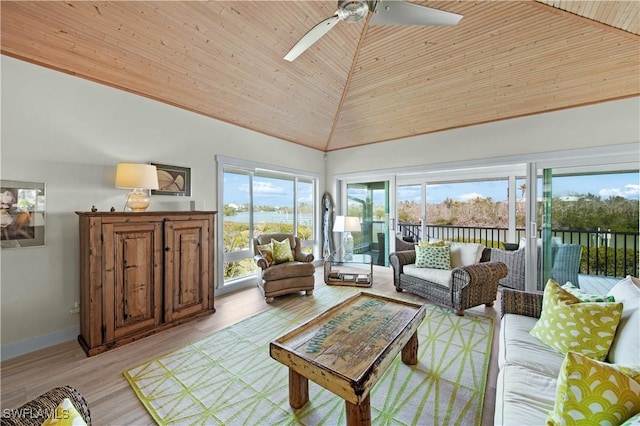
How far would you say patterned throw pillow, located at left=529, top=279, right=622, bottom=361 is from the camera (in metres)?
1.52

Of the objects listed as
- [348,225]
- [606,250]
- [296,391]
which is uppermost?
[348,225]

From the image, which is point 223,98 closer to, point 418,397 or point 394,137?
point 394,137

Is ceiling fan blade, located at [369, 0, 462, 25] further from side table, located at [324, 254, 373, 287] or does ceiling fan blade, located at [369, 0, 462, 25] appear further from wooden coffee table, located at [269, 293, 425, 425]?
side table, located at [324, 254, 373, 287]

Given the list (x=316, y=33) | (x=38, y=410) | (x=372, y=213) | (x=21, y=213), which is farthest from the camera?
(x=372, y=213)

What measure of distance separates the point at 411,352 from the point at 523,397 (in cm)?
98

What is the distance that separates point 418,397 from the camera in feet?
5.95

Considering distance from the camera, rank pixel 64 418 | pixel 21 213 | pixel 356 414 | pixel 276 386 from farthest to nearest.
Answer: pixel 21 213, pixel 276 386, pixel 356 414, pixel 64 418

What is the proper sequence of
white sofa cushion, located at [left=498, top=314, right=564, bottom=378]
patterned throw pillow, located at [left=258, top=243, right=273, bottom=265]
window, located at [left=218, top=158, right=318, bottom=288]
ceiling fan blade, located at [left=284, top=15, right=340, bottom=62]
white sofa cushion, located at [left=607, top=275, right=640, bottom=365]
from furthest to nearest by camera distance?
1. window, located at [left=218, top=158, right=318, bottom=288]
2. patterned throw pillow, located at [left=258, top=243, right=273, bottom=265]
3. ceiling fan blade, located at [left=284, top=15, right=340, bottom=62]
4. white sofa cushion, located at [left=498, top=314, right=564, bottom=378]
5. white sofa cushion, located at [left=607, top=275, right=640, bottom=365]

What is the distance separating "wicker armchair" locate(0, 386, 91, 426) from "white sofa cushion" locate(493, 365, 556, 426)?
1.79 m

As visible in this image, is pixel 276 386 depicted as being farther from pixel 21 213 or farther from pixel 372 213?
pixel 372 213

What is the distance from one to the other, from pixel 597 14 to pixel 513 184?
8.37ft

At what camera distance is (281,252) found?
3.99m

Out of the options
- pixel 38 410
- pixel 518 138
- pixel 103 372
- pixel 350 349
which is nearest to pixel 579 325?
pixel 350 349

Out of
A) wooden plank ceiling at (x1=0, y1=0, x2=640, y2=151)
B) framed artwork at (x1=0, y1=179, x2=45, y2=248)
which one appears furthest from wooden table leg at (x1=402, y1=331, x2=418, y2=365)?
framed artwork at (x1=0, y1=179, x2=45, y2=248)
